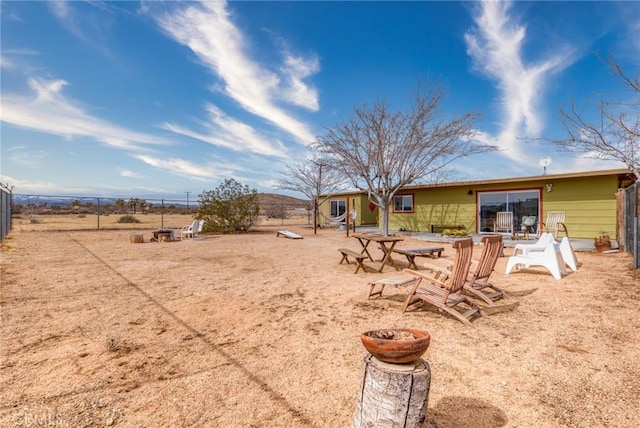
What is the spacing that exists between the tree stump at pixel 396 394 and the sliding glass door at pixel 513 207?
12549mm

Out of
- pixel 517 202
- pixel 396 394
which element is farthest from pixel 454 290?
pixel 517 202

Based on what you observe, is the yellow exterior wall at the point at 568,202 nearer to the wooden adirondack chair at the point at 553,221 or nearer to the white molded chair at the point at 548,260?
the wooden adirondack chair at the point at 553,221

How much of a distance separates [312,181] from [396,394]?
19631 mm

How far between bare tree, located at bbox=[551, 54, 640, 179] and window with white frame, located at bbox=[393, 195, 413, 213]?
7.76 metres

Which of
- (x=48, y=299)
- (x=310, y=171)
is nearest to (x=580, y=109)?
(x=48, y=299)

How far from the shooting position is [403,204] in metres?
16.7

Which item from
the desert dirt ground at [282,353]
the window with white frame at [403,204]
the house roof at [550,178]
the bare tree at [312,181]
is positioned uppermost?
the bare tree at [312,181]

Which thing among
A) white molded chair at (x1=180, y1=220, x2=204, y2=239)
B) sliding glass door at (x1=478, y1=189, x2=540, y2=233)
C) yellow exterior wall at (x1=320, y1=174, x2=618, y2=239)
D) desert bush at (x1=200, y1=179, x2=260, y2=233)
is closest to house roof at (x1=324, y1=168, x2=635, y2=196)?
yellow exterior wall at (x1=320, y1=174, x2=618, y2=239)

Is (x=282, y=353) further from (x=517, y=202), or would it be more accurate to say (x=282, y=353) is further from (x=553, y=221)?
(x=517, y=202)

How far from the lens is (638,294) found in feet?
15.4

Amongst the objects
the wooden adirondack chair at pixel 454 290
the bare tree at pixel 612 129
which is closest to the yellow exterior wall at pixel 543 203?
the bare tree at pixel 612 129

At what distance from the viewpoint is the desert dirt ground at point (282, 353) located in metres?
2.08

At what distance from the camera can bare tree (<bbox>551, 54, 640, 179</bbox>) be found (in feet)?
22.7

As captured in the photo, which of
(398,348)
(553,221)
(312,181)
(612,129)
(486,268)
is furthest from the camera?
(312,181)
